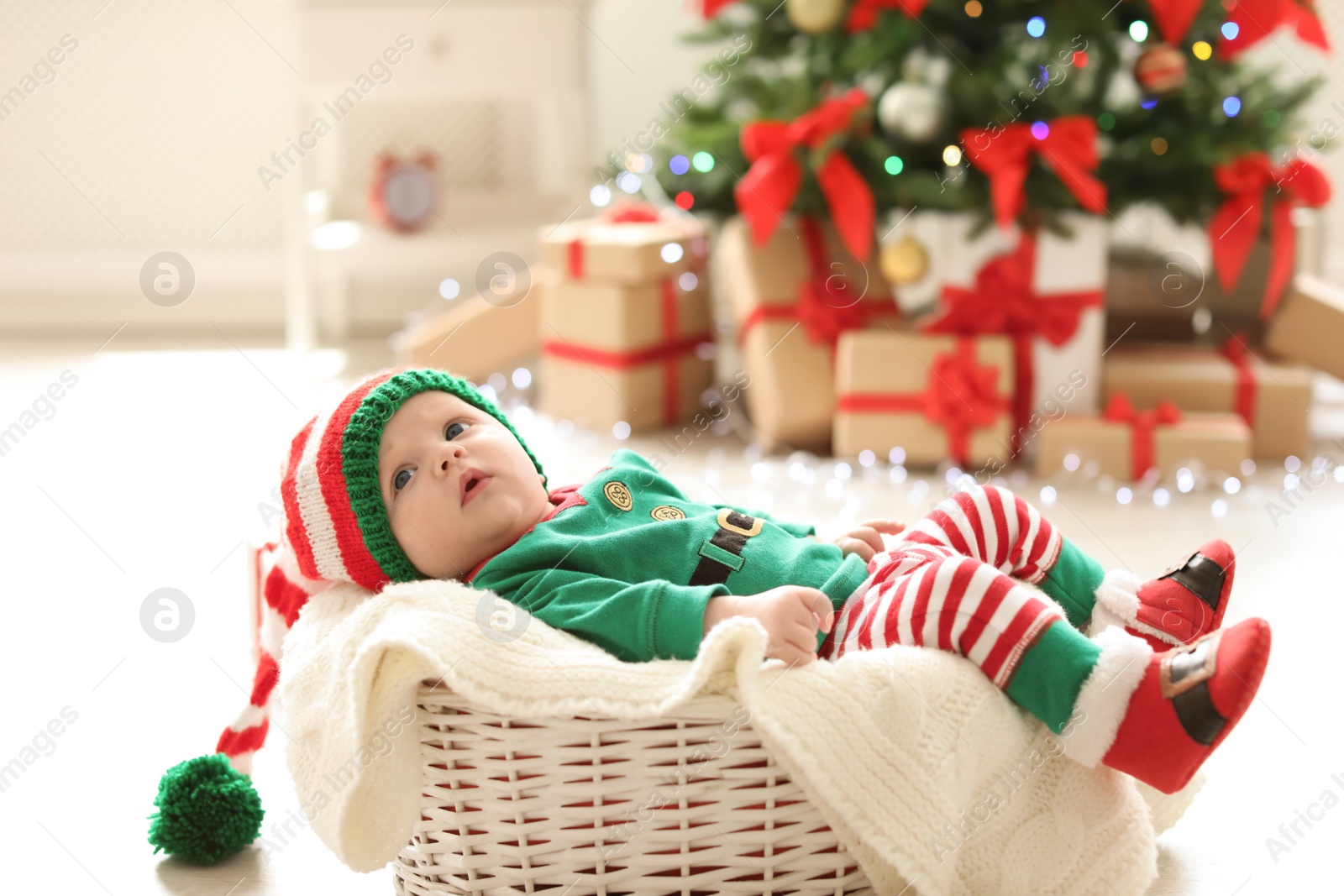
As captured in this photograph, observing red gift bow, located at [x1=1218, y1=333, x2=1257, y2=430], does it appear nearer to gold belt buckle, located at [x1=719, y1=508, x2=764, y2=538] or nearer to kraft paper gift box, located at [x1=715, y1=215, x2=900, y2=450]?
kraft paper gift box, located at [x1=715, y1=215, x2=900, y2=450]

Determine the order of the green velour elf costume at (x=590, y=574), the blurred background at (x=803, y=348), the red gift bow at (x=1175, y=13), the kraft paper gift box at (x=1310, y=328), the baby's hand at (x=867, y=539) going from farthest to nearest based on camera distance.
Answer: the kraft paper gift box at (x=1310, y=328)
the red gift bow at (x=1175, y=13)
the blurred background at (x=803, y=348)
the baby's hand at (x=867, y=539)
the green velour elf costume at (x=590, y=574)

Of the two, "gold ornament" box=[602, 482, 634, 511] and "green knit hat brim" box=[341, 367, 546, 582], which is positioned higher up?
"green knit hat brim" box=[341, 367, 546, 582]

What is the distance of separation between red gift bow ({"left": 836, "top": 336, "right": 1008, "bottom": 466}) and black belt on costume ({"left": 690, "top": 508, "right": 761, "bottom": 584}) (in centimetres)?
108

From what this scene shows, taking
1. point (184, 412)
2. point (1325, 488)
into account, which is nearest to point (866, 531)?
point (1325, 488)

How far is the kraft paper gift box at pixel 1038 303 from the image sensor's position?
2.22m

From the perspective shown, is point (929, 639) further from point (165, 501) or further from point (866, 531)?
point (165, 501)

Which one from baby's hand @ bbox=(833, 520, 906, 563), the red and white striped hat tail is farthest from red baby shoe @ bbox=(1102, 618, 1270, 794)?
the red and white striped hat tail

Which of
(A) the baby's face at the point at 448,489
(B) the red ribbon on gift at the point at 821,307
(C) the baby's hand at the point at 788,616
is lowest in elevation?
(B) the red ribbon on gift at the point at 821,307

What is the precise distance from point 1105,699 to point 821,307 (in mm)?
1466

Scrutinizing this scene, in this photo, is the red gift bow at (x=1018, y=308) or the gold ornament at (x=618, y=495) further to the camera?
the red gift bow at (x=1018, y=308)

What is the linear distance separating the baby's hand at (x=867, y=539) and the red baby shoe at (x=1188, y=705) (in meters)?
0.34

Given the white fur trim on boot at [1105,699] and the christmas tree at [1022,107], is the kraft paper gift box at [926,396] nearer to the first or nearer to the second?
the christmas tree at [1022,107]

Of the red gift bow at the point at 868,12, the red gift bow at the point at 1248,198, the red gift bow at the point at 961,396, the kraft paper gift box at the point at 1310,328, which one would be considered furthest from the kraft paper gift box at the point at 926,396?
the kraft paper gift box at the point at 1310,328

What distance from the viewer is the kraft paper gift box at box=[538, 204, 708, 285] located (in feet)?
8.21
